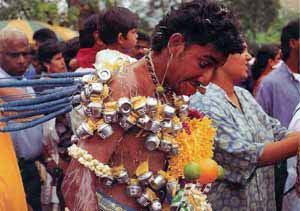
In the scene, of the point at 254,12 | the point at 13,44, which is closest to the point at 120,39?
the point at 13,44

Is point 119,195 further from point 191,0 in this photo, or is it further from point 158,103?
point 191,0

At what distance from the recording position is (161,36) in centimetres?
252

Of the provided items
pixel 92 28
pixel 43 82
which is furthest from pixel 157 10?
pixel 43 82

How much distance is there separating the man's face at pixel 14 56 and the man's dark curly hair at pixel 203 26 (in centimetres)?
184

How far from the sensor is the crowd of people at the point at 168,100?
2.44m

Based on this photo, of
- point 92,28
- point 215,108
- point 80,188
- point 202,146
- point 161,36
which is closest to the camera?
A: point 80,188

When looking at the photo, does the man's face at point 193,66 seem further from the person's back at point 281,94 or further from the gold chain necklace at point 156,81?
the person's back at point 281,94

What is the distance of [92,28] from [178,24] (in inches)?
76.4

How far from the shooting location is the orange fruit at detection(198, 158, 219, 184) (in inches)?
102

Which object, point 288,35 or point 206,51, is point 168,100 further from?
point 288,35

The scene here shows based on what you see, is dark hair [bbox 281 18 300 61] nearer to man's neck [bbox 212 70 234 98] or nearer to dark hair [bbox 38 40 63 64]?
man's neck [bbox 212 70 234 98]

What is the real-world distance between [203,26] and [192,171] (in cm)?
61

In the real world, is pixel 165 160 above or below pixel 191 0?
below

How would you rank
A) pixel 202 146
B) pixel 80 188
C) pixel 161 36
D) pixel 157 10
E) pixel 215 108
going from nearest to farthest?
pixel 80 188, pixel 161 36, pixel 202 146, pixel 215 108, pixel 157 10
